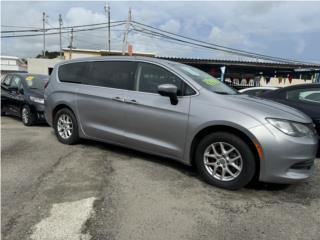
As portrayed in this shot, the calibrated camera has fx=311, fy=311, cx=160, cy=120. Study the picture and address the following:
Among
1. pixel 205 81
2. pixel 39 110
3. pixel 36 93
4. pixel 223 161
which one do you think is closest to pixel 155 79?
pixel 205 81

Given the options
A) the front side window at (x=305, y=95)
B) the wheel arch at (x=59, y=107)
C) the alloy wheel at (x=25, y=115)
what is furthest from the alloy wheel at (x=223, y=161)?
the alloy wheel at (x=25, y=115)

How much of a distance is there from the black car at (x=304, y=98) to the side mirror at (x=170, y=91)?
2674 millimetres

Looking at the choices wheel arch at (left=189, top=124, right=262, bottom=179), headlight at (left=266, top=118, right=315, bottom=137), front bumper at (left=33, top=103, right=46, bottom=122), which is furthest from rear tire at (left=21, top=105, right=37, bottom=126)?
headlight at (left=266, top=118, right=315, bottom=137)

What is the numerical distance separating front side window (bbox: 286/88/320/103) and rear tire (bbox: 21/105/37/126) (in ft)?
20.5

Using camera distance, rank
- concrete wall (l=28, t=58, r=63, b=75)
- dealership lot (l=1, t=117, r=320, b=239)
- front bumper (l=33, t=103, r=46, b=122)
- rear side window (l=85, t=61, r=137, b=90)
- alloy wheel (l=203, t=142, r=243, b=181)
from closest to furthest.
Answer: dealership lot (l=1, t=117, r=320, b=239) → alloy wheel (l=203, t=142, r=243, b=181) → rear side window (l=85, t=61, r=137, b=90) → front bumper (l=33, t=103, r=46, b=122) → concrete wall (l=28, t=58, r=63, b=75)

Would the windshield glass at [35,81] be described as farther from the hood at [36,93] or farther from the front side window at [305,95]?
the front side window at [305,95]

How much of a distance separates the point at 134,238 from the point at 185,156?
1.70 meters

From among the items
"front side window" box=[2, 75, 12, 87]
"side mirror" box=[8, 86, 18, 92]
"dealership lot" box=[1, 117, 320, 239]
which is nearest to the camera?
"dealership lot" box=[1, 117, 320, 239]

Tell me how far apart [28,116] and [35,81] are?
123cm

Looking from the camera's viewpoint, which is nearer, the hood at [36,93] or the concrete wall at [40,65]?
the hood at [36,93]

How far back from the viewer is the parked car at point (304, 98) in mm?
5434

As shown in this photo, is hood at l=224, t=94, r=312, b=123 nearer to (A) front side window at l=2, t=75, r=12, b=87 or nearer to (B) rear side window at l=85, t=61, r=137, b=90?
(B) rear side window at l=85, t=61, r=137, b=90

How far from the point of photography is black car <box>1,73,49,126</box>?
820 cm

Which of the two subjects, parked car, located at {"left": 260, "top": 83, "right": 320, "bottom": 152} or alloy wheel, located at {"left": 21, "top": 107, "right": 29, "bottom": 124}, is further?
alloy wheel, located at {"left": 21, "top": 107, "right": 29, "bottom": 124}
